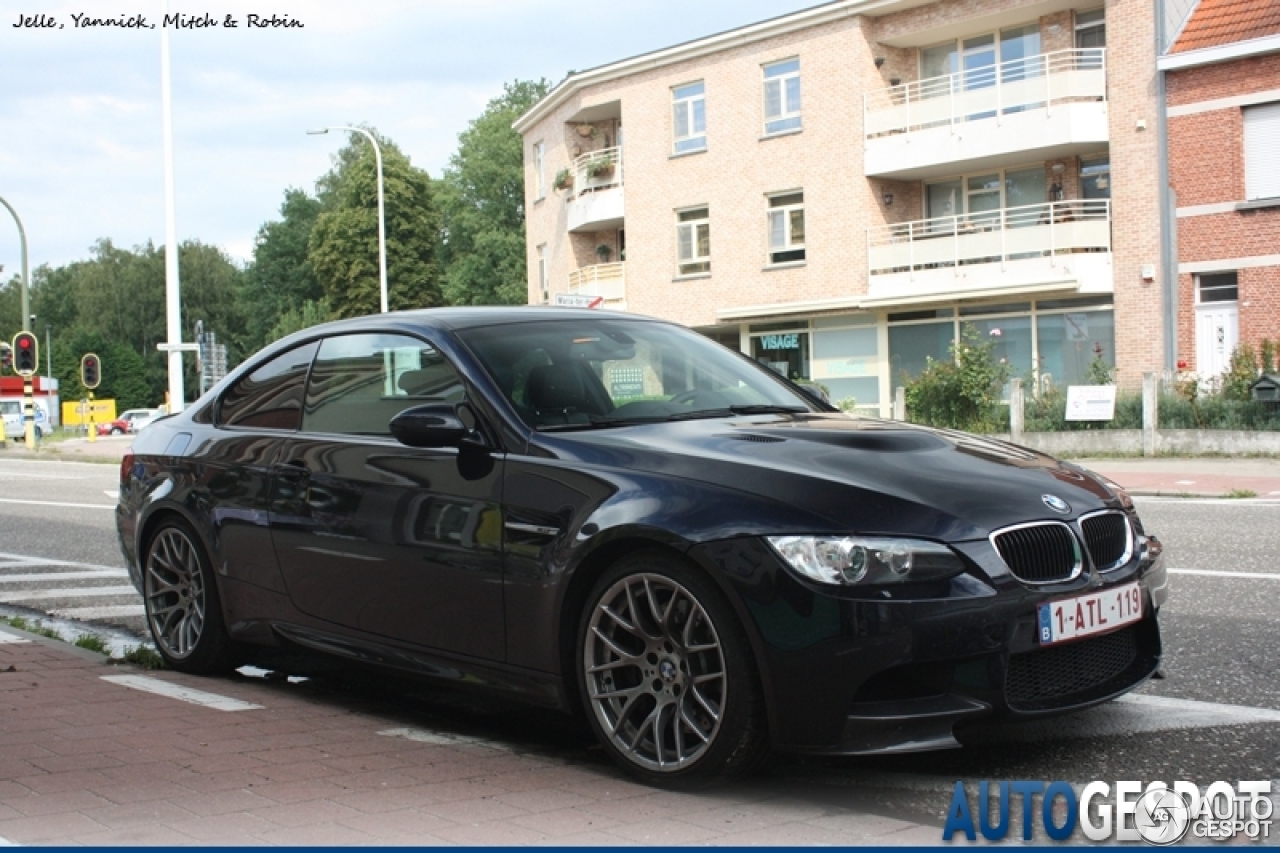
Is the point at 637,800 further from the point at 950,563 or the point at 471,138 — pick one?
the point at 471,138

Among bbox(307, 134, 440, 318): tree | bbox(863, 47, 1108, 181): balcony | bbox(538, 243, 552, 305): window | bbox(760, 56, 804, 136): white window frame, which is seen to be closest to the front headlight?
bbox(863, 47, 1108, 181): balcony

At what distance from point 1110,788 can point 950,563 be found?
854mm

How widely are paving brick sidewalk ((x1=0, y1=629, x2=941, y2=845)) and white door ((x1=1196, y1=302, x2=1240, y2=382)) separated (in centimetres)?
2432

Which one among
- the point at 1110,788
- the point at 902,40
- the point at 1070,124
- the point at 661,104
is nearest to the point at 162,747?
the point at 1110,788

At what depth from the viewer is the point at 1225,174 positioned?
88.0 feet

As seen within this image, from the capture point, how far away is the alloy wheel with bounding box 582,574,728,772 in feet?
14.2

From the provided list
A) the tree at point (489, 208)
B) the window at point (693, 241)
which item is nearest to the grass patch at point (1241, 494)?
the window at point (693, 241)

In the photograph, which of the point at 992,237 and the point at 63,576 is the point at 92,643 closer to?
the point at 63,576

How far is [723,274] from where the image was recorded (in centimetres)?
3631

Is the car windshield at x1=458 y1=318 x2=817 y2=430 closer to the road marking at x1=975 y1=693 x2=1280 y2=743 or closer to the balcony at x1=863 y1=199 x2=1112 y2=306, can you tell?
the road marking at x1=975 y1=693 x2=1280 y2=743

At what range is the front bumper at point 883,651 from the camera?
4047 millimetres

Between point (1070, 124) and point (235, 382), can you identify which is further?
point (1070, 124)

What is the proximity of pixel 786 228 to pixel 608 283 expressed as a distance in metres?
6.73

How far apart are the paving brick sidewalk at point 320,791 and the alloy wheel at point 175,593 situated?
23.6 inches
